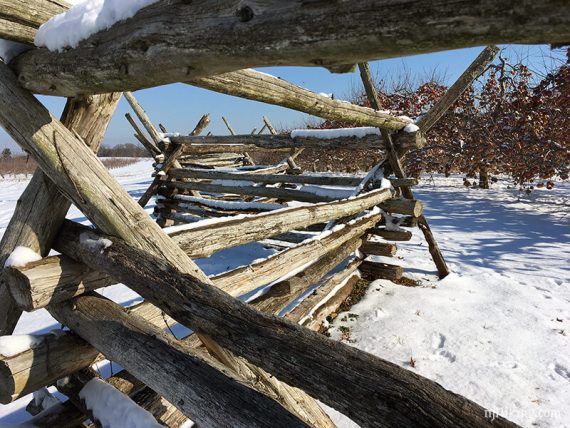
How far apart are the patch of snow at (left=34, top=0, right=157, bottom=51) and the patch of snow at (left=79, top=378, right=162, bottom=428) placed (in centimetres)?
145

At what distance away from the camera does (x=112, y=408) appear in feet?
5.15

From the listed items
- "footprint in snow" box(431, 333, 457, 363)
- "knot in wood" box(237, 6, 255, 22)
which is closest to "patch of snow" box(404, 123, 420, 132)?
"footprint in snow" box(431, 333, 457, 363)

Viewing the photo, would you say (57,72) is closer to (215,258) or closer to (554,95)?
(215,258)

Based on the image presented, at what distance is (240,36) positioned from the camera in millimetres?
917

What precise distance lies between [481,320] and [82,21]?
11.9ft

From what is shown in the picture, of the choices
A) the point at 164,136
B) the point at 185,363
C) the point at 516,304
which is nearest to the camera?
the point at 185,363

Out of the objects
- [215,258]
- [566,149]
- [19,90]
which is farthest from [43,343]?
[566,149]

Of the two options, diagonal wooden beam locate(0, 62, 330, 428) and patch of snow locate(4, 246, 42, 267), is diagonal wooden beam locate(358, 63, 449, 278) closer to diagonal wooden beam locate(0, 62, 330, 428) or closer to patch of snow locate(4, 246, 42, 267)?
diagonal wooden beam locate(0, 62, 330, 428)

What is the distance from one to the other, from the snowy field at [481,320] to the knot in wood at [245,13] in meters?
2.02

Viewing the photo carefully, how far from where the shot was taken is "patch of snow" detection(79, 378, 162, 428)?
4.79 ft

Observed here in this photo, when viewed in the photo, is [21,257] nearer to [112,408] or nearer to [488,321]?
[112,408]

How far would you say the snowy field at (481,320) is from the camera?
2395 millimetres

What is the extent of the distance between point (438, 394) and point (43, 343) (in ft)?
5.19

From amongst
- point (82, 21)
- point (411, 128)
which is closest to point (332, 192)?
point (411, 128)
